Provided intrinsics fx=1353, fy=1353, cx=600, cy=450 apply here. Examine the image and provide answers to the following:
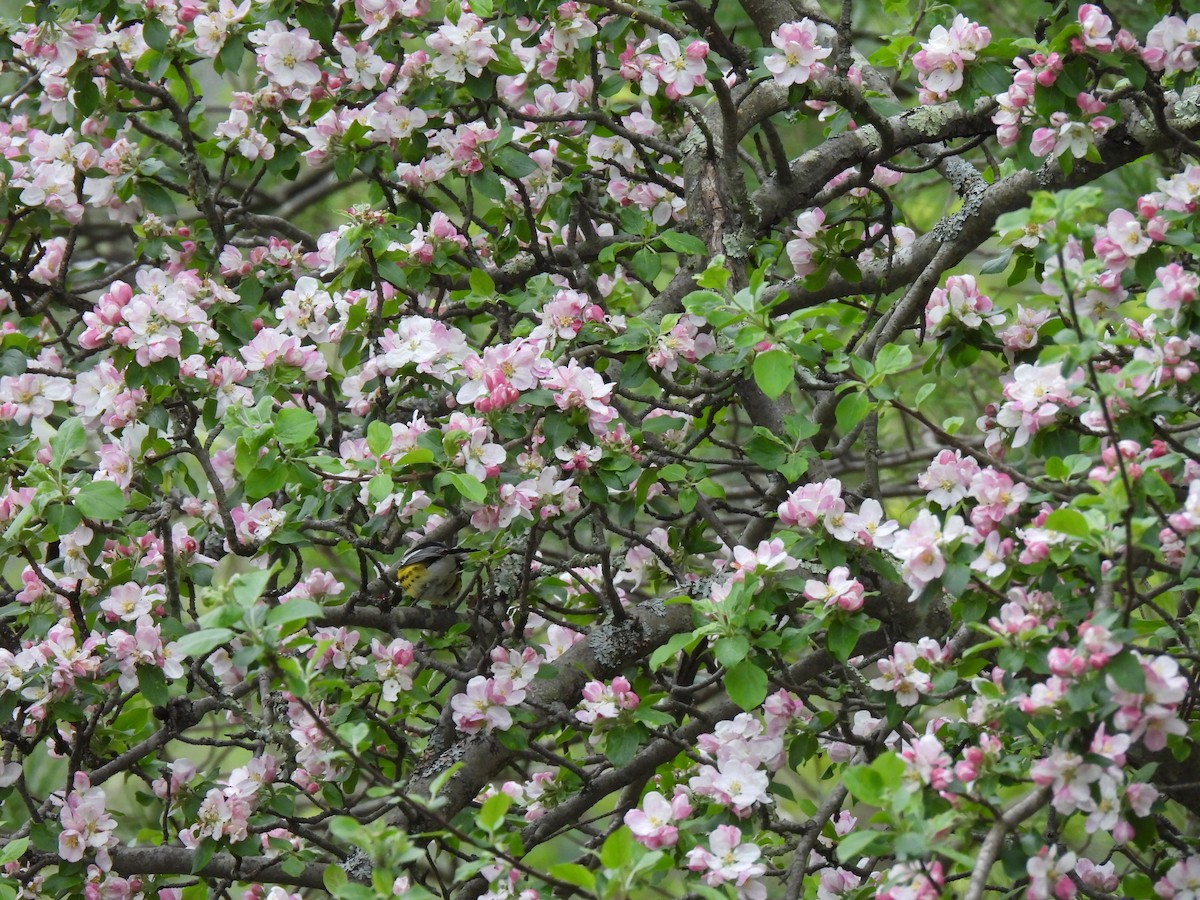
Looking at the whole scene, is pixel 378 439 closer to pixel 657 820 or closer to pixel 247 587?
pixel 247 587

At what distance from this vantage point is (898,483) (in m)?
4.56

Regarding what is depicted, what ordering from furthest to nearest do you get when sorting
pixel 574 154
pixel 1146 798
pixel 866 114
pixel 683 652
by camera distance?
pixel 574 154
pixel 683 652
pixel 866 114
pixel 1146 798

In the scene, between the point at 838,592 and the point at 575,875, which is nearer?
the point at 575,875

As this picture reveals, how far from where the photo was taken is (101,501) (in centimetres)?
232

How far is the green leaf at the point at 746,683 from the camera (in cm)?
204

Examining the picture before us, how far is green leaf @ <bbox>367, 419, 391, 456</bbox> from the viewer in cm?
222

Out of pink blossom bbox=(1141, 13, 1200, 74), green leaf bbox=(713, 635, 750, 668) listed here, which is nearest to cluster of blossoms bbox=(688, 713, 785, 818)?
green leaf bbox=(713, 635, 750, 668)

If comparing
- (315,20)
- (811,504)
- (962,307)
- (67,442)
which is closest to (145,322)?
(67,442)

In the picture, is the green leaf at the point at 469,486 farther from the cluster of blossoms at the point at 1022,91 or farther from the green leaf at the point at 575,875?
the cluster of blossoms at the point at 1022,91

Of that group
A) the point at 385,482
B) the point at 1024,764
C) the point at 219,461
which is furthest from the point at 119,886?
the point at 1024,764

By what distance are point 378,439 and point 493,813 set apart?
0.70m

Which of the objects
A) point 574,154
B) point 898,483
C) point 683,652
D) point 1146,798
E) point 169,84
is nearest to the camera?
point 1146,798

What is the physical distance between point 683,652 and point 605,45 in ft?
4.73

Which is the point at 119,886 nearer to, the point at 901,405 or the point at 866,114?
the point at 901,405
